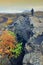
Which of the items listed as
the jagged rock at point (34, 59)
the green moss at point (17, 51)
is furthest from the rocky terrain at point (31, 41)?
the green moss at point (17, 51)

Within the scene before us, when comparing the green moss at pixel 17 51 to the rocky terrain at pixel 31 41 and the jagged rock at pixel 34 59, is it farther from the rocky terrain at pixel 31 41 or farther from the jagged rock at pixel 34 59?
the jagged rock at pixel 34 59

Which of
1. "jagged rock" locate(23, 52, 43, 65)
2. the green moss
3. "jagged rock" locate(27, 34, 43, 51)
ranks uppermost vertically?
"jagged rock" locate(27, 34, 43, 51)

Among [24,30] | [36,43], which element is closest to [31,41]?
[36,43]

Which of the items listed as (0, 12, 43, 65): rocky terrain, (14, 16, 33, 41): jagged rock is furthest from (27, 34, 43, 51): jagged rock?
(14, 16, 33, 41): jagged rock

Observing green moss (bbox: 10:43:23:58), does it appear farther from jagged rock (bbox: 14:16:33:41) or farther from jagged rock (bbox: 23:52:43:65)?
jagged rock (bbox: 23:52:43:65)

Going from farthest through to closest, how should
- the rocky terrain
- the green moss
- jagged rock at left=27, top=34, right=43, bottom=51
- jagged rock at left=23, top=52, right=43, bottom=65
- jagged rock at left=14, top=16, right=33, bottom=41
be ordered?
jagged rock at left=14, top=16, right=33, bottom=41 → the green moss → jagged rock at left=27, top=34, right=43, bottom=51 → the rocky terrain → jagged rock at left=23, top=52, right=43, bottom=65

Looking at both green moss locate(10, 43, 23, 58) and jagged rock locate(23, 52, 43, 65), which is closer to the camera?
jagged rock locate(23, 52, 43, 65)

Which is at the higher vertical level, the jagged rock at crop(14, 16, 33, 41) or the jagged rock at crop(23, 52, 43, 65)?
the jagged rock at crop(14, 16, 33, 41)

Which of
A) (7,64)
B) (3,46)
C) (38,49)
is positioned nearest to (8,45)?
(3,46)

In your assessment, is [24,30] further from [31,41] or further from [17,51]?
[31,41]
